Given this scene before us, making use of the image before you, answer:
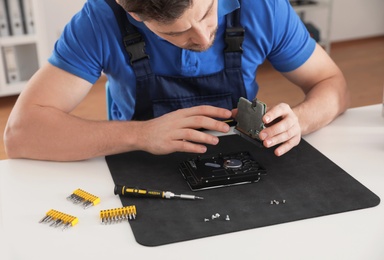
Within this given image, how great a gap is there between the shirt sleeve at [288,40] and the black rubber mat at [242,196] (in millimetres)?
365

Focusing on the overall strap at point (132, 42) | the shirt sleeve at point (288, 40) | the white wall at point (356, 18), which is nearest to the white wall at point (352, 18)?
the white wall at point (356, 18)

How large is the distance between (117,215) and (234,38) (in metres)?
0.67

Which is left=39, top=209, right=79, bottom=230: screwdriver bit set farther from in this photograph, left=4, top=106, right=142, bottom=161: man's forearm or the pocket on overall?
the pocket on overall

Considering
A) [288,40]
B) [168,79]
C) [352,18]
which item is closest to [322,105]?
[288,40]

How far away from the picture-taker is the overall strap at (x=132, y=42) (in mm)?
1449

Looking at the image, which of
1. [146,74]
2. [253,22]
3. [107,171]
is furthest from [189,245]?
[253,22]

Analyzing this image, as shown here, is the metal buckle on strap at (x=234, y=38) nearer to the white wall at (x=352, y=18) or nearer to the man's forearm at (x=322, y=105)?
the man's forearm at (x=322, y=105)

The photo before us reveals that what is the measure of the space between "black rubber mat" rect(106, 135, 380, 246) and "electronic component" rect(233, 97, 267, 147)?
2.6 inches

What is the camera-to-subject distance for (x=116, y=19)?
1.45 metres

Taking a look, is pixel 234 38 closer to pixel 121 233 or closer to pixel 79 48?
pixel 79 48

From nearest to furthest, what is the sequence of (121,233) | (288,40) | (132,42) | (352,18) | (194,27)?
(121,233), (194,27), (132,42), (288,40), (352,18)

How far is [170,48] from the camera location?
1.51 metres

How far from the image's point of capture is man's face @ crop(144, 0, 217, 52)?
1.18m

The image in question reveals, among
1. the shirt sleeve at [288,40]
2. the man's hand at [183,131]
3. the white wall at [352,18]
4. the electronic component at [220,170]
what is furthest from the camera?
the white wall at [352,18]
